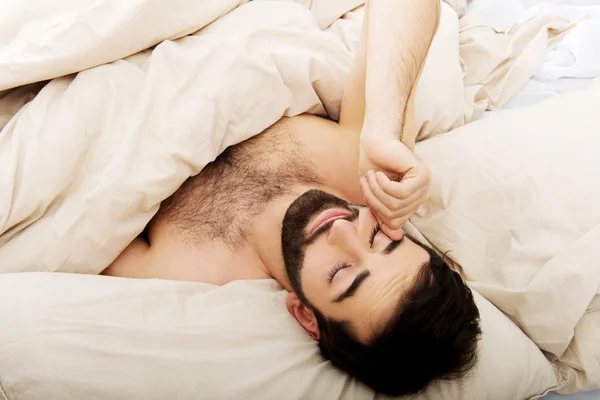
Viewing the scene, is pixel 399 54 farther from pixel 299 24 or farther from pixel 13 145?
pixel 13 145

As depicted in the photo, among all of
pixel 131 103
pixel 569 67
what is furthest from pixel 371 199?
pixel 569 67

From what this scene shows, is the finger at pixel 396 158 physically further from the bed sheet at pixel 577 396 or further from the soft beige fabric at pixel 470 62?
the bed sheet at pixel 577 396

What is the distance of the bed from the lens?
80cm

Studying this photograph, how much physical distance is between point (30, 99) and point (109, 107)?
0.24m

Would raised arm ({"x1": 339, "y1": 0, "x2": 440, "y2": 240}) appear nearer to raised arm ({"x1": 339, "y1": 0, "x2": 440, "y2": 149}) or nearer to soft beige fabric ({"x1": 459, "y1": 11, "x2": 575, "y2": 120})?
raised arm ({"x1": 339, "y1": 0, "x2": 440, "y2": 149})

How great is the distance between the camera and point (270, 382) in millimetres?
825

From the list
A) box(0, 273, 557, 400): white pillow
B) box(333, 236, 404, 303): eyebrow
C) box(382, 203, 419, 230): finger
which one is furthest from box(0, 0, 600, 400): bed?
box(382, 203, 419, 230): finger

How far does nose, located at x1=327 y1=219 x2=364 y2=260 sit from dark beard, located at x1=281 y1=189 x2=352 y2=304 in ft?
0.23

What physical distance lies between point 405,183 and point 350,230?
0.41ft

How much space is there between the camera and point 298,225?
957mm

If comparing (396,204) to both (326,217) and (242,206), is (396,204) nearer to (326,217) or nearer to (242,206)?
(326,217)

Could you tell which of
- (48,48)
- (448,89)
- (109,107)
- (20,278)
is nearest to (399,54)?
(448,89)

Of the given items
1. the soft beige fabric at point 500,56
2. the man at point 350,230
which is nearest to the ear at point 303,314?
the man at point 350,230

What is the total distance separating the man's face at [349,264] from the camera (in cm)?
87
